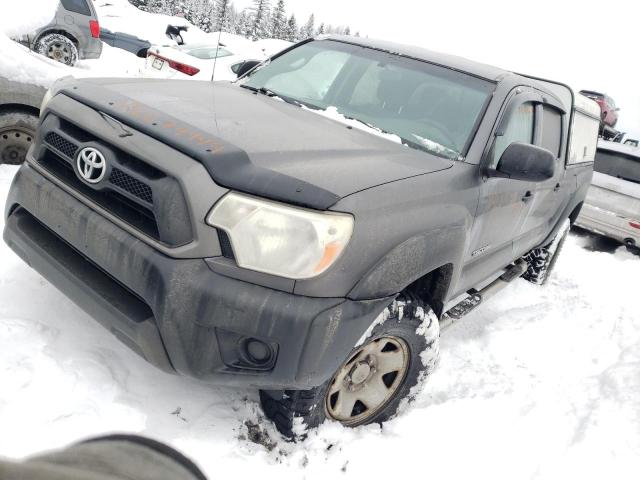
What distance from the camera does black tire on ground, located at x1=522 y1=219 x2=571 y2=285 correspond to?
5.35 metres

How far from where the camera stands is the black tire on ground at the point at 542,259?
17.6 ft

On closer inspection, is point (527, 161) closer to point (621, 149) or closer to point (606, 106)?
point (621, 149)

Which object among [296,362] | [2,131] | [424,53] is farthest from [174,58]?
[296,362]

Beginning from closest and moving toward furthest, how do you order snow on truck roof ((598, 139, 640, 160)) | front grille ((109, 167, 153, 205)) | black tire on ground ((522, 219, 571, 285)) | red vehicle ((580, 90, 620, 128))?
front grille ((109, 167, 153, 205))
black tire on ground ((522, 219, 571, 285))
snow on truck roof ((598, 139, 640, 160))
red vehicle ((580, 90, 620, 128))

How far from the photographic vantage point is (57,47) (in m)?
9.48

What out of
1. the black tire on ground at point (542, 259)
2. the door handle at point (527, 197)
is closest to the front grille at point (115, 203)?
the door handle at point (527, 197)

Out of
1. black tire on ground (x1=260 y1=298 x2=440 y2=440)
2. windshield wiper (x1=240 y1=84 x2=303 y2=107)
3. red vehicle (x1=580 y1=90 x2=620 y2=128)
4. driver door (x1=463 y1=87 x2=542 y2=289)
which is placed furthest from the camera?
red vehicle (x1=580 y1=90 x2=620 y2=128)

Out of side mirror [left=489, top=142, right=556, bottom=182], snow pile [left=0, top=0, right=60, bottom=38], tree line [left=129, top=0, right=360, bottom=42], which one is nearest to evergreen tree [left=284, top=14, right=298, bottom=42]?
tree line [left=129, top=0, right=360, bottom=42]

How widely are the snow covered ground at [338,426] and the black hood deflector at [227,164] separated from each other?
1.19 m

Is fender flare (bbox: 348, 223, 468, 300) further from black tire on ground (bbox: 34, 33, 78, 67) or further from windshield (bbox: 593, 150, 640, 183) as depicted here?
black tire on ground (bbox: 34, 33, 78, 67)

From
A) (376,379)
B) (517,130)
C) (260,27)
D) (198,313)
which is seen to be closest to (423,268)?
(376,379)

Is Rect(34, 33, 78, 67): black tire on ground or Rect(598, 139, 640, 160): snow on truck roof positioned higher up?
Rect(598, 139, 640, 160): snow on truck roof

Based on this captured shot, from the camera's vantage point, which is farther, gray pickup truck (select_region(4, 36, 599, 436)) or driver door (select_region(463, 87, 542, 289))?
driver door (select_region(463, 87, 542, 289))

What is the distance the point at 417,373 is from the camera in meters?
2.77
